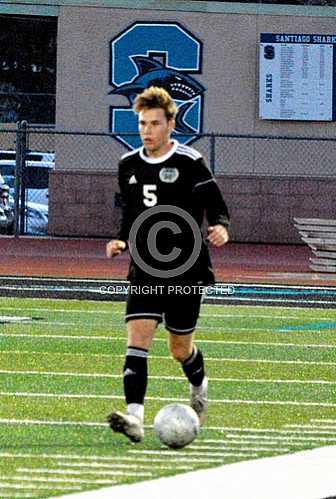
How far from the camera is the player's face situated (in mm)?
9352

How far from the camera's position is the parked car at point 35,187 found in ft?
111

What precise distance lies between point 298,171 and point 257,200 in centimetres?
103

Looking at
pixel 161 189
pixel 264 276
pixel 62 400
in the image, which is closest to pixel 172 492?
pixel 161 189

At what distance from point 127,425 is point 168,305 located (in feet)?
2.90

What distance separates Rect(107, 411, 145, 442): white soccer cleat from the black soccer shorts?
2.12 feet

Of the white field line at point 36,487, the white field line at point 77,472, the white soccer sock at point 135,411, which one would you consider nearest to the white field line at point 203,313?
the white soccer sock at point 135,411

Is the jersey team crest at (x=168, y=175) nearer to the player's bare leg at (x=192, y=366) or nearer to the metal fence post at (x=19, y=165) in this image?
the player's bare leg at (x=192, y=366)

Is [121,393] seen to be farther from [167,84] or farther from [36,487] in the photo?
[167,84]

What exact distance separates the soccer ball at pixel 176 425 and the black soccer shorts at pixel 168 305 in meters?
0.64

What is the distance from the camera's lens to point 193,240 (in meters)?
9.46

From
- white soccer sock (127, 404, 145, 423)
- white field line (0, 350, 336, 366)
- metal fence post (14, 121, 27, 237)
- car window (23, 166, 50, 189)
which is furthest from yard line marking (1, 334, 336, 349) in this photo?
car window (23, 166, 50, 189)

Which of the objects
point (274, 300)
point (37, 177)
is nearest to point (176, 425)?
point (274, 300)

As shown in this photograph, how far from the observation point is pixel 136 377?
9.19m

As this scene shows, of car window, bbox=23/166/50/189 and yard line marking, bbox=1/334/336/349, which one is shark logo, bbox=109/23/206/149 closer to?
car window, bbox=23/166/50/189
